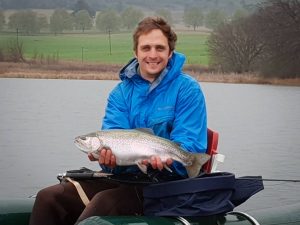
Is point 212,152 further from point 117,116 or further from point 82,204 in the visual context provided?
point 82,204

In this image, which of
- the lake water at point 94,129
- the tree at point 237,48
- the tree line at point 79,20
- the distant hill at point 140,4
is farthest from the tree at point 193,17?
the lake water at point 94,129

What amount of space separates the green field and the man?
17845 millimetres

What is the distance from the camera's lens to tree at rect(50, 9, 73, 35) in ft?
82.9

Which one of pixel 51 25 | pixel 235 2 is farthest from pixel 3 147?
pixel 235 2

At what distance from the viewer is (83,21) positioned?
25594mm

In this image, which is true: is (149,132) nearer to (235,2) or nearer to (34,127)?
(34,127)

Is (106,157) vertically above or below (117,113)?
below

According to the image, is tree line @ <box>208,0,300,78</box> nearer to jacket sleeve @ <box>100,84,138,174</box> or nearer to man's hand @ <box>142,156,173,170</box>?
jacket sleeve @ <box>100,84,138,174</box>

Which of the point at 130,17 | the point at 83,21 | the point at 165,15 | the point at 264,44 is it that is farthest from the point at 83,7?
the point at 165,15

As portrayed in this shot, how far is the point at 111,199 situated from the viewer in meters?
3.73

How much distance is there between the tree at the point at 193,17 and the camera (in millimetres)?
26997

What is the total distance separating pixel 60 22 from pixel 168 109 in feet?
72.6

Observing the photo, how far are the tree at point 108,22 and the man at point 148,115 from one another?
21554 mm

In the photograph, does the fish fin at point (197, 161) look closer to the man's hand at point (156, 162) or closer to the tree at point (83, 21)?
the man's hand at point (156, 162)
